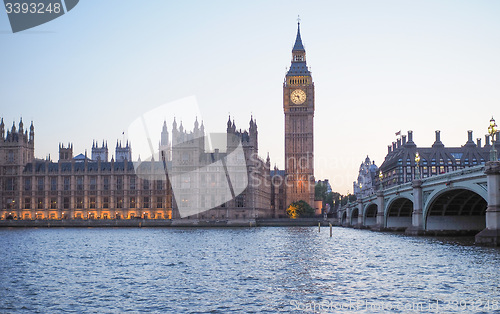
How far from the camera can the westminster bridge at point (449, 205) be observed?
5341 cm

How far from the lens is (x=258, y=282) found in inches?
1420

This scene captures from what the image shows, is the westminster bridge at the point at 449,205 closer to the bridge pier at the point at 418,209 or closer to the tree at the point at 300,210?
the bridge pier at the point at 418,209

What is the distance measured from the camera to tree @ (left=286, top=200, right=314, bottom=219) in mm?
177375

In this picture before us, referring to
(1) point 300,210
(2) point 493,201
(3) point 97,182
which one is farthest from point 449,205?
(3) point 97,182

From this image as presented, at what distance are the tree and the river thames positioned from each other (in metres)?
119

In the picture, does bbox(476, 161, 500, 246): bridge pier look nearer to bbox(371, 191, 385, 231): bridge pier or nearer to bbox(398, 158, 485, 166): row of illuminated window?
bbox(371, 191, 385, 231): bridge pier

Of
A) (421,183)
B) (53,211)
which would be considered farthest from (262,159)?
(421,183)

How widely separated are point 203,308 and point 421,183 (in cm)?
5252

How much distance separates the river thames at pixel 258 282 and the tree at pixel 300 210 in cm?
11949

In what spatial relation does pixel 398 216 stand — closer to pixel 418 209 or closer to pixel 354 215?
pixel 418 209

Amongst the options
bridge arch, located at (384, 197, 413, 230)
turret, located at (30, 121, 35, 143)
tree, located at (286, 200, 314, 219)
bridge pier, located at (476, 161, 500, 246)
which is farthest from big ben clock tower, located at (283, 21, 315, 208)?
bridge pier, located at (476, 161, 500, 246)

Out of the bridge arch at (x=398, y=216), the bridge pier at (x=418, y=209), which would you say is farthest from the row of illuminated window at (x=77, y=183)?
the bridge pier at (x=418, y=209)

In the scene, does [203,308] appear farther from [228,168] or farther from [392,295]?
[228,168]

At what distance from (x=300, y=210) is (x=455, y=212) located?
324 ft
